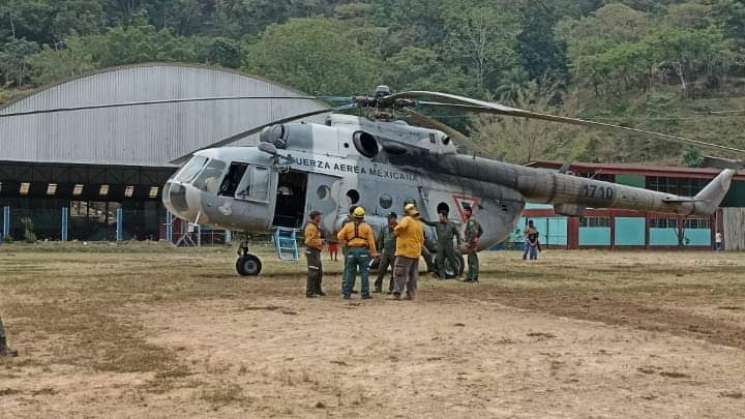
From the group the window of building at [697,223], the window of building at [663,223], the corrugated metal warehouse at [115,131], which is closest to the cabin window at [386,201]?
the corrugated metal warehouse at [115,131]

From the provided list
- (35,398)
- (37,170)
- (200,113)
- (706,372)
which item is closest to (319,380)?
(35,398)

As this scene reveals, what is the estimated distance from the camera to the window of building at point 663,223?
4469cm

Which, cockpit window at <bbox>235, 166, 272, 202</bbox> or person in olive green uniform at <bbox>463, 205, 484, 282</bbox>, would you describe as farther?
cockpit window at <bbox>235, 166, 272, 202</bbox>

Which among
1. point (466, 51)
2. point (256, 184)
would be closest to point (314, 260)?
point (256, 184)

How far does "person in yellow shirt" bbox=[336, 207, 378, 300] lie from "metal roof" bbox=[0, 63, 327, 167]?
28.0 metres

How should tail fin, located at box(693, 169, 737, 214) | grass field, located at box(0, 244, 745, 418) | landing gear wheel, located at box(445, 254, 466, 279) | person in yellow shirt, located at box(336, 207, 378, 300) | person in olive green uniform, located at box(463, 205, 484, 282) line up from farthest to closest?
tail fin, located at box(693, 169, 737, 214) → landing gear wheel, located at box(445, 254, 466, 279) → person in olive green uniform, located at box(463, 205, 484, 282) → person in yellow shirt, located at box(336, 207, 378, 300) → grass field, located at box(0, 244, 745, 418)

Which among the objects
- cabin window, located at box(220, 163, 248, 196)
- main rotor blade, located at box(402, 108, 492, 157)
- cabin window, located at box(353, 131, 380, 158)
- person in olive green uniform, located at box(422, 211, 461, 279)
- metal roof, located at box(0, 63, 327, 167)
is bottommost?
person in olive green uniform, located at box(422, 211, 461, 279)

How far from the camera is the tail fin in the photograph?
24297mm

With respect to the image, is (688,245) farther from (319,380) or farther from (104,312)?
(319,380)

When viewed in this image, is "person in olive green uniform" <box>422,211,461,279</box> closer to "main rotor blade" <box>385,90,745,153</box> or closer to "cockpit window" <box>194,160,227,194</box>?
"main rotor blade" <box>385,90,745,153</box>

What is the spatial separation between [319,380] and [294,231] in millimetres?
11772

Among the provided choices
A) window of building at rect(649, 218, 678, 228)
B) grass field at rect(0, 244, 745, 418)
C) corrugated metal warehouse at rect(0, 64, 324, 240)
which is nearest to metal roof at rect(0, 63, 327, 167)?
corrugated metal warehouse at rect(0, 64, 324, 240)

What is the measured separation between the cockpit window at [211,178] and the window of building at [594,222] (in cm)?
2862

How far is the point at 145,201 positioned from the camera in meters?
49.8
